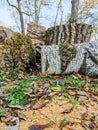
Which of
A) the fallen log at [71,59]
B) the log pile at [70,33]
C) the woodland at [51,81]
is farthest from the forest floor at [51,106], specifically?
the log pile at [70,33]

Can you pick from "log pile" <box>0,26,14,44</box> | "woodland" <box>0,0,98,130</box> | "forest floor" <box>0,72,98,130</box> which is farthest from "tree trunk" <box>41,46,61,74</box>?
"forest floor" <box>0,72,98,130</box>

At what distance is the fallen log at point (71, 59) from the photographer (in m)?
4.87

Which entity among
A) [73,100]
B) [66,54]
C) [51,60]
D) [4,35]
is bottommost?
[73,100]

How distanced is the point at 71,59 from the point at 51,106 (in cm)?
222

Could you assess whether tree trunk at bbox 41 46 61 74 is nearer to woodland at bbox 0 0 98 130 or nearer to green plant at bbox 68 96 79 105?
woodland at bbox 0 0 98 130

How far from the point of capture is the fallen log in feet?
16.0

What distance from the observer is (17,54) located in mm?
5477

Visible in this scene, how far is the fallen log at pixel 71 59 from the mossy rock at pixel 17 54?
552mm

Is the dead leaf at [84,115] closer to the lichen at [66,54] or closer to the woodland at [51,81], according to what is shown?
the woodland at [51,81]

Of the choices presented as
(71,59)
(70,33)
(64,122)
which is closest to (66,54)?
(71,59)

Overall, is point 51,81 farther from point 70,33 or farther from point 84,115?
point 70,33

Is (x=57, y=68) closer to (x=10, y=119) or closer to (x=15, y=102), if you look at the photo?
(x=15, y=102)

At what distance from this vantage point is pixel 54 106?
291cm

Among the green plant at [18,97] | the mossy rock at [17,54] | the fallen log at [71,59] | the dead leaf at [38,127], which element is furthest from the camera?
the mossy rock at [17,54]
